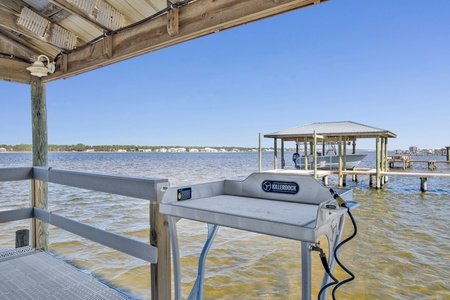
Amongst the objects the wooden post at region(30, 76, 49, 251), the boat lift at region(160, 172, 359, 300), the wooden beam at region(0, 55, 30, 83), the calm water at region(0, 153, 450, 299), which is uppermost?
the wooden beam at region(0, 55, 30, 83)

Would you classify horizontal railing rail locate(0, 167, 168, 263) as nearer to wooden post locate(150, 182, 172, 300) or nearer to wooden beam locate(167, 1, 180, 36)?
wooden post locate(150, 182, 172, 300)

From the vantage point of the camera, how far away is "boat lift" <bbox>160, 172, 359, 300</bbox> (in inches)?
39.6

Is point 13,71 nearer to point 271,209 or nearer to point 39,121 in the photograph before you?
point 39,121

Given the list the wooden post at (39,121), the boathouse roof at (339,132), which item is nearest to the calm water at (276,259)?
the wooden post at (39,121)

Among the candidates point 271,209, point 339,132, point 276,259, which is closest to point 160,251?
point 271,209

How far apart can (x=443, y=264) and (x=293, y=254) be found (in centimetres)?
237

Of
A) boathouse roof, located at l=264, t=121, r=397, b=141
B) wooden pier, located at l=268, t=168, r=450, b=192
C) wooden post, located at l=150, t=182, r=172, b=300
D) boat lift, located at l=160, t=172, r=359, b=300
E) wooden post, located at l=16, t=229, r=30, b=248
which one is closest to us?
boat lift, located at l=160, t=172, r=359, b=300

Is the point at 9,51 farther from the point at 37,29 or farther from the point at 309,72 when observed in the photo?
the point at 309,72

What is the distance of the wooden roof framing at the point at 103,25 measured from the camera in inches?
78.5

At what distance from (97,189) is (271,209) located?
1.33m

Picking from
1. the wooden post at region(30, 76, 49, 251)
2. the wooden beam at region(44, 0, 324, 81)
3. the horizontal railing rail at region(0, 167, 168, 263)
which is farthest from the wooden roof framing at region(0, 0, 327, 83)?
the horizontal railing rail at region(0, 167, 168, 263)

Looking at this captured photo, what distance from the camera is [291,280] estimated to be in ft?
12.3

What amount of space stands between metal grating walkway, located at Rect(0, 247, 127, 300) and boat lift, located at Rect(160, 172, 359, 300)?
2.67 ft

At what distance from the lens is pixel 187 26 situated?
7.23 ft
